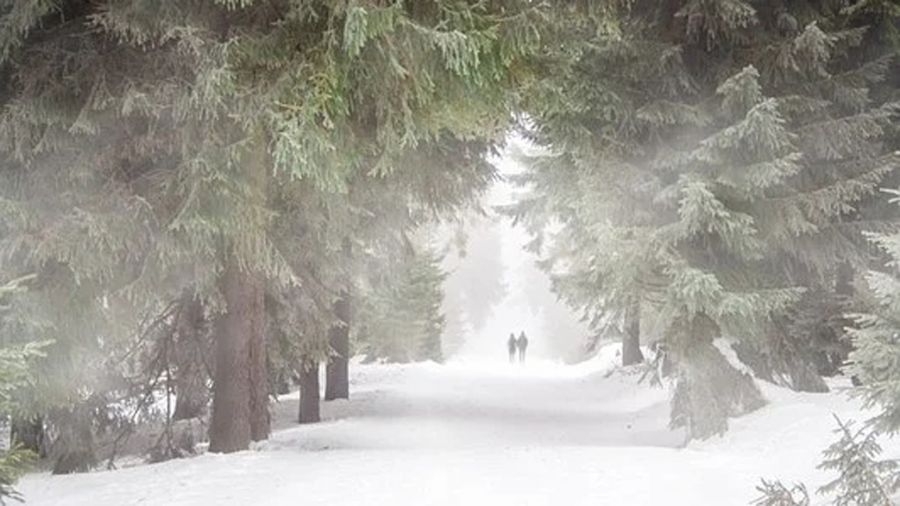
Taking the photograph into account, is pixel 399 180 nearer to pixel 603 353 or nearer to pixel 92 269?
pixel 92 269

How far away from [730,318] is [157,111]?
6498mm

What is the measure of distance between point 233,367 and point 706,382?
5.66m

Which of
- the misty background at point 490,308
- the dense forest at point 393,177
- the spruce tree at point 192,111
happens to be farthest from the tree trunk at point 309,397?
the misty background at point 490,308

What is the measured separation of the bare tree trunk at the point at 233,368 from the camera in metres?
9.22

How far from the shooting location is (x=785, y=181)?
9828mm

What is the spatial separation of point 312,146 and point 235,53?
1158 millimetres

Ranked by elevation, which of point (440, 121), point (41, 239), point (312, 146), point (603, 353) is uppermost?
point (440, 121)

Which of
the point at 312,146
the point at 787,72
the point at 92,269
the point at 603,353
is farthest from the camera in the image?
the point at 603,353

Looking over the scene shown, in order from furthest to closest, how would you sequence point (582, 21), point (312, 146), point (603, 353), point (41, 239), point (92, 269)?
point (603, 353)
point (582, 21)
point (92, 269)
point (41, 239)
point (312, 146)

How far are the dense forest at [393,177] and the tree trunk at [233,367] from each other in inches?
1.3

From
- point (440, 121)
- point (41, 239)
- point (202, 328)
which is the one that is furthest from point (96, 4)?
point (202, 328)

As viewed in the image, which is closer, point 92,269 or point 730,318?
point 92,269

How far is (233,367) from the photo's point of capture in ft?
30.7

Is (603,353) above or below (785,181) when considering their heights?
below
